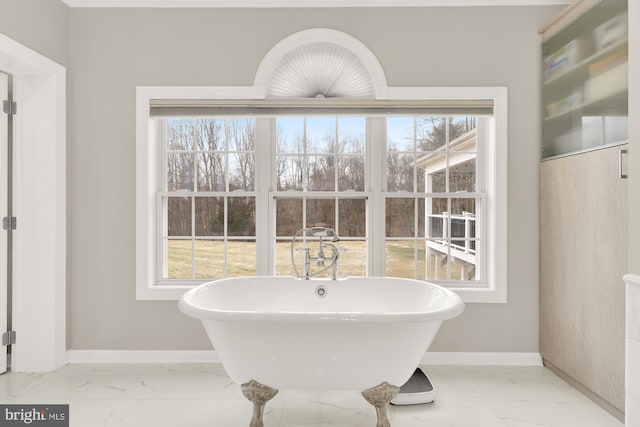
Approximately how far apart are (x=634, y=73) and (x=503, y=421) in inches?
71.1

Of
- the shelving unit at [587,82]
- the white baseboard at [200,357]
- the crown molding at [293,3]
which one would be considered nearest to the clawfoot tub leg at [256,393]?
the white baseboard at [200,357]

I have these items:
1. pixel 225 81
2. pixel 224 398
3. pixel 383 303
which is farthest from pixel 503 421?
pixel 225 81

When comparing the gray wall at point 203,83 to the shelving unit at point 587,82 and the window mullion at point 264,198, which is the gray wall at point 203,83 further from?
the window mullion at point 264,198

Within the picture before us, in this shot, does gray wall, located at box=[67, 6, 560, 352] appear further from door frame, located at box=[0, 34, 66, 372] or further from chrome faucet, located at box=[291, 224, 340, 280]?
chrome faucet, located at box=[291, 224, 340, 280]

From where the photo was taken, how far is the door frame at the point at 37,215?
9.17 feet

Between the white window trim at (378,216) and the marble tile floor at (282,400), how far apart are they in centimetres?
54

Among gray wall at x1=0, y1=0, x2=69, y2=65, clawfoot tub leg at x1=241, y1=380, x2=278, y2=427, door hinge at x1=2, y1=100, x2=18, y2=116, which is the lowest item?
clawfoot tub leg at x1=241, y1=380, x2=278, y2=427

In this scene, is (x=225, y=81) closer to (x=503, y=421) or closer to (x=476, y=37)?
(x=476, y=37)

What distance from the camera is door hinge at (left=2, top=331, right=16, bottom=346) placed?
9.18 feet

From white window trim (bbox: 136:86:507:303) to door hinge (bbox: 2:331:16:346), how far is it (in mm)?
823

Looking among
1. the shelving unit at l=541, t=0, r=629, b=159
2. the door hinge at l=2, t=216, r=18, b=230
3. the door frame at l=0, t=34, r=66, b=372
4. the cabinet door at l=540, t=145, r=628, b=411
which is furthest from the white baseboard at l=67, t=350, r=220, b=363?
the shelving unit at l=541, t=0, r=629, b=159

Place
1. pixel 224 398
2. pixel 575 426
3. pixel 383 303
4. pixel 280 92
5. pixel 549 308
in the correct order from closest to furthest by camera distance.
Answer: pixel 575 426 → pixel 224 398 → pixel 383 303 → pixel 549 308 → pixel 280 92

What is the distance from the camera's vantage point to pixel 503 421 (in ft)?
7.26

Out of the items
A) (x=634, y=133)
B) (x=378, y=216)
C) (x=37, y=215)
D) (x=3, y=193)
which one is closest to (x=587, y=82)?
(x=634, y=133)
